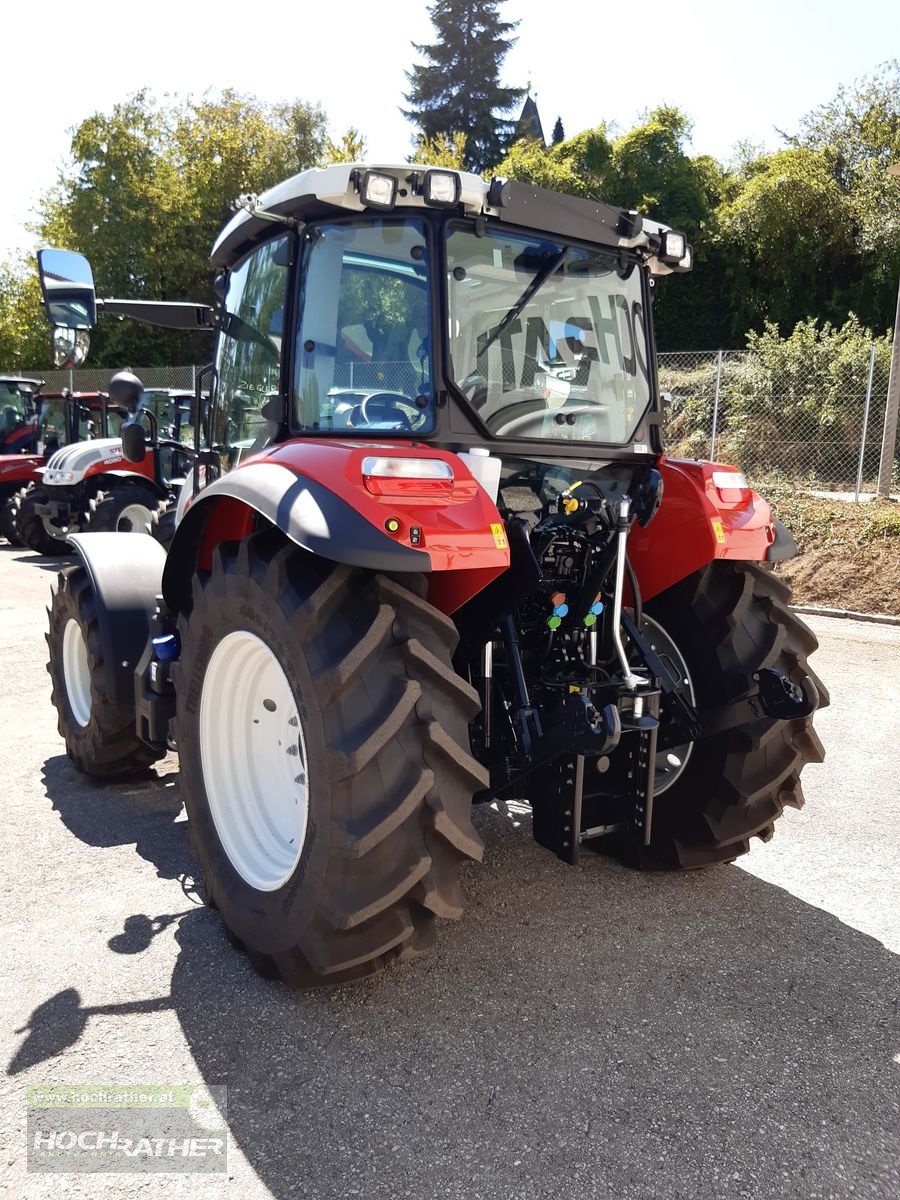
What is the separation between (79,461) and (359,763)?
33.4 feet

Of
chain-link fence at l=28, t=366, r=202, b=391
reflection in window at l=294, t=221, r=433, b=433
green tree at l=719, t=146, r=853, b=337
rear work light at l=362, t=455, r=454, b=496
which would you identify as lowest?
rear work light at l=362, t=455, r=454, b=496

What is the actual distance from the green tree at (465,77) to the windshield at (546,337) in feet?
130

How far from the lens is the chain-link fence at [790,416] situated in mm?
12664

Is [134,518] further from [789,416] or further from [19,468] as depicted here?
[789,416]

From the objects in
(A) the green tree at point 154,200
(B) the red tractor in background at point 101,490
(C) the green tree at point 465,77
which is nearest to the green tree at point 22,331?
(A) the green tree at point 154,200

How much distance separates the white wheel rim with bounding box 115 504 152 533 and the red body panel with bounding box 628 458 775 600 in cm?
823

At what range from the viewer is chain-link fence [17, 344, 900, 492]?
12.6 m

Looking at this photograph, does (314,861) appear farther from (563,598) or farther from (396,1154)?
(563,598)

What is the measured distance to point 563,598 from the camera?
295 cm

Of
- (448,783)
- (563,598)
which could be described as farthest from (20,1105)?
(563,598)

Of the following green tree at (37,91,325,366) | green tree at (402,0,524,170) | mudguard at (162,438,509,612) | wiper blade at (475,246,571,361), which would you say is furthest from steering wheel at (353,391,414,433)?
green tree at (402,0,524,170)

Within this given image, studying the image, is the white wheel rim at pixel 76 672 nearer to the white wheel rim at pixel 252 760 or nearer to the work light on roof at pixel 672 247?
the white wheel rim at pixel 252 760

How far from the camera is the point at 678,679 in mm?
3234

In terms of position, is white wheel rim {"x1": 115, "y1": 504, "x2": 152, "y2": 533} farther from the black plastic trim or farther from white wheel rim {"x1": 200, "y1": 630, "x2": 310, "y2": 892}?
the black plastic trim
